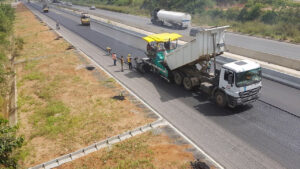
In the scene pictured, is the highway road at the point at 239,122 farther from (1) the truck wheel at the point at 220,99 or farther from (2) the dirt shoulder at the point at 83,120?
(2) the dirt shoulder at the point at 83,120

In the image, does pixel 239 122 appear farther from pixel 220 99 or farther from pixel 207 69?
pixel 207 69

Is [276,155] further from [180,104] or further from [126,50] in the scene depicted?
[126,50]

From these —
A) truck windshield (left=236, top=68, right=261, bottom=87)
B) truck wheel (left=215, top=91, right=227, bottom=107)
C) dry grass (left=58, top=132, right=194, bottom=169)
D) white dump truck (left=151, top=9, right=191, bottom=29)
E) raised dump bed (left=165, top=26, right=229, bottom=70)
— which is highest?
white dump truck (left=151, top=9, right=191, bottom=29)

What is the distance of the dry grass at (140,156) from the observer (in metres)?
9.91

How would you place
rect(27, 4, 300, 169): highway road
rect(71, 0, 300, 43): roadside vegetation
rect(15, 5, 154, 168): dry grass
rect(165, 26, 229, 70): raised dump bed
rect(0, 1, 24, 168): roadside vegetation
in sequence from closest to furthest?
rect(0, 1, 24, 168): roadside vegetation → rect(27, 4, 300, 169): highway road → rect(15, 5, 154, 168): dry grass → rect(165, 26, 229, 70): raised dump bed → rect(71, 0, 300, 43): roadside vegetation

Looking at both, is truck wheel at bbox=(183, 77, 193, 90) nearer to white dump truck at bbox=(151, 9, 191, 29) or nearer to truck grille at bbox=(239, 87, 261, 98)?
truck grille at bbox=(239, 87, 261, 98)

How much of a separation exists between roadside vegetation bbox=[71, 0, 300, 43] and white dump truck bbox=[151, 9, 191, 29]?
770cm

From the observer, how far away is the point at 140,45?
30.6 meters

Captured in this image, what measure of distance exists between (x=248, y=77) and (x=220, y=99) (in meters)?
2.09

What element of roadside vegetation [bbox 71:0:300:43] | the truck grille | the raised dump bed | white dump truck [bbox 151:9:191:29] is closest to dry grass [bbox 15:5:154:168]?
the raised dump bed

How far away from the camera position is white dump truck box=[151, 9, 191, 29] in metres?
44.3

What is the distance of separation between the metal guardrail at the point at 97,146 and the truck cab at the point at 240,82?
162 inches

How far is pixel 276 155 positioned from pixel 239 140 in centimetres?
167

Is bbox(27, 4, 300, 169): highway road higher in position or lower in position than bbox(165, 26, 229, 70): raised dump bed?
lower
